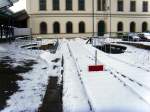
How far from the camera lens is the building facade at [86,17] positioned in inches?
2862

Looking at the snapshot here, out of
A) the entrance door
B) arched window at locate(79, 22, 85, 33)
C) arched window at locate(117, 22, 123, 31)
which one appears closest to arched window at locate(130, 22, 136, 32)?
arched window at locate(117, 22, 123, 31)

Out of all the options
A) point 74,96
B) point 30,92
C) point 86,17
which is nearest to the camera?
point 74,96

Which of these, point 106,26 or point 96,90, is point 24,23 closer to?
point 106,26

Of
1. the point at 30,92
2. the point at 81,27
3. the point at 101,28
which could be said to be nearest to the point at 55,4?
the point at 81,27

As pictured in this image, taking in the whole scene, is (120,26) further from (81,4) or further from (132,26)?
(81,4)

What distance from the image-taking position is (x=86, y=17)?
75125mm

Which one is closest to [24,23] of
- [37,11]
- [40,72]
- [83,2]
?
[37,11]

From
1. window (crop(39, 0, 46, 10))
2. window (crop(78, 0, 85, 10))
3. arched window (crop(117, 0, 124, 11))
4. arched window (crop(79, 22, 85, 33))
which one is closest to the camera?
window (crop(39, 0, 46, 10))

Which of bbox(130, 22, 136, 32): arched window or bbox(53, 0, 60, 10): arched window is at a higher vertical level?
bbox(53, 0, 60, 10): arched window

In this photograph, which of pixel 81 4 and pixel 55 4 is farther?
pixel 81 4

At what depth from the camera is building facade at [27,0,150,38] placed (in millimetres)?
72688

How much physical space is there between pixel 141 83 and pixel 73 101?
401 cm

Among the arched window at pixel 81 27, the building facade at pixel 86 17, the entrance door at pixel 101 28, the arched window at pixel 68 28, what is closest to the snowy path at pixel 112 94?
the building facade at pixel 86 17

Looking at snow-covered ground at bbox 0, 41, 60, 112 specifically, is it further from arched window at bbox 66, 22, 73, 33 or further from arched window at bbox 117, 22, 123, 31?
arched window at bbox 117, 22, 123, 31
